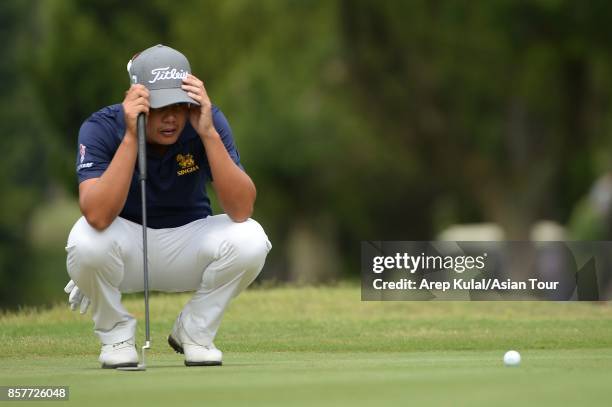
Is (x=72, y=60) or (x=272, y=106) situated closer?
(x=72, y=60)

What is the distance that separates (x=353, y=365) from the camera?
8.00 metres

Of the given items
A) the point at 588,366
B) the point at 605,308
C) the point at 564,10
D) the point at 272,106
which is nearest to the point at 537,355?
the point at 588,366

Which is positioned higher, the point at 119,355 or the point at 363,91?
the point at 363,91

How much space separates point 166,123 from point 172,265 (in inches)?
32.1

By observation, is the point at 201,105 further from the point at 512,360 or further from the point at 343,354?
the point at 512,360

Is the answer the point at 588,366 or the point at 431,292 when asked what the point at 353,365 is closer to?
the point at 588,366

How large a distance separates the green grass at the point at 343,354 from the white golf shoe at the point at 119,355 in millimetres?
96

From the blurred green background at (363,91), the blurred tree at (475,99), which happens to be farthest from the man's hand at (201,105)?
the blurred tree at (475,99)

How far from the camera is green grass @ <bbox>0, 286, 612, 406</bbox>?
6562 millimetres

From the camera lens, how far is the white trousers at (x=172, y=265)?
8.09 metres

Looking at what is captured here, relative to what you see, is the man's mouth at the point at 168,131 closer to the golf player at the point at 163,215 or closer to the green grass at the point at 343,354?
the golf player at the point at 163,215

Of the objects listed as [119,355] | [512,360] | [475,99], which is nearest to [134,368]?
[119,355]

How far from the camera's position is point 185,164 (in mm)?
8461

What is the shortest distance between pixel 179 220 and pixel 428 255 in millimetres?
2537
